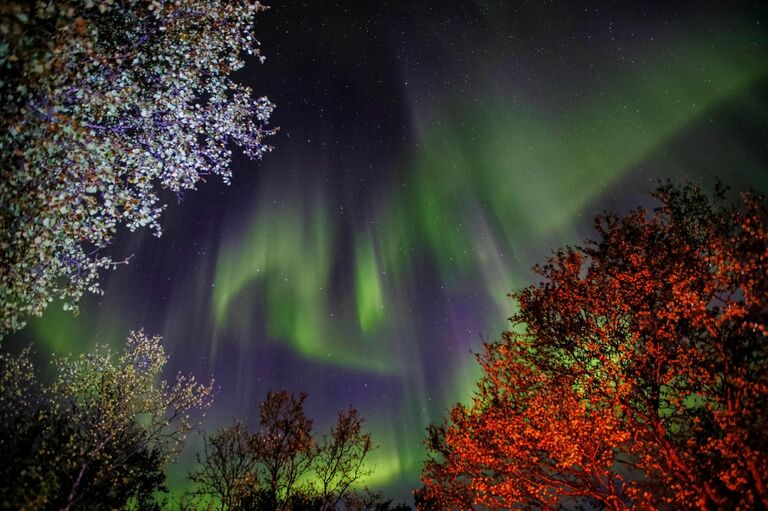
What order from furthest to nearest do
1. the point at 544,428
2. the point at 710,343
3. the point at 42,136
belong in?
the point at 544,428, the point at 710,343, the point at 42,136

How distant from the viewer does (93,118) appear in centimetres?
822

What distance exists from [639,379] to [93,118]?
816 inches

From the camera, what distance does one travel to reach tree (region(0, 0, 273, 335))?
6.91 m

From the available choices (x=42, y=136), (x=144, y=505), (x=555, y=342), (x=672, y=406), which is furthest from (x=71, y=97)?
(x=144, y=505)

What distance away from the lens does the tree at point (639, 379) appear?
1231 cm

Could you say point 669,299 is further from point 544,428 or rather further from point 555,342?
point 544,428

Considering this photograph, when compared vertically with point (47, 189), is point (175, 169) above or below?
above

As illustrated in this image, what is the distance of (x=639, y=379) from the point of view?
1559cm

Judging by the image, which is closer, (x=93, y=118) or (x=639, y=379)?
(x=93, y=118)

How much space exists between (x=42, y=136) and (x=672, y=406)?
857 inches

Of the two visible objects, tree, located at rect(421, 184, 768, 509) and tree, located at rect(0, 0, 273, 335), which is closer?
tree, located at rect(0, 0, 273, 335)

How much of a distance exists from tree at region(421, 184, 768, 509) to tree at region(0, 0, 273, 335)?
16.2m

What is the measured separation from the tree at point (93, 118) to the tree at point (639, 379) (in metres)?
16.2

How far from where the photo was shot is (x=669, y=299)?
15.3 m
